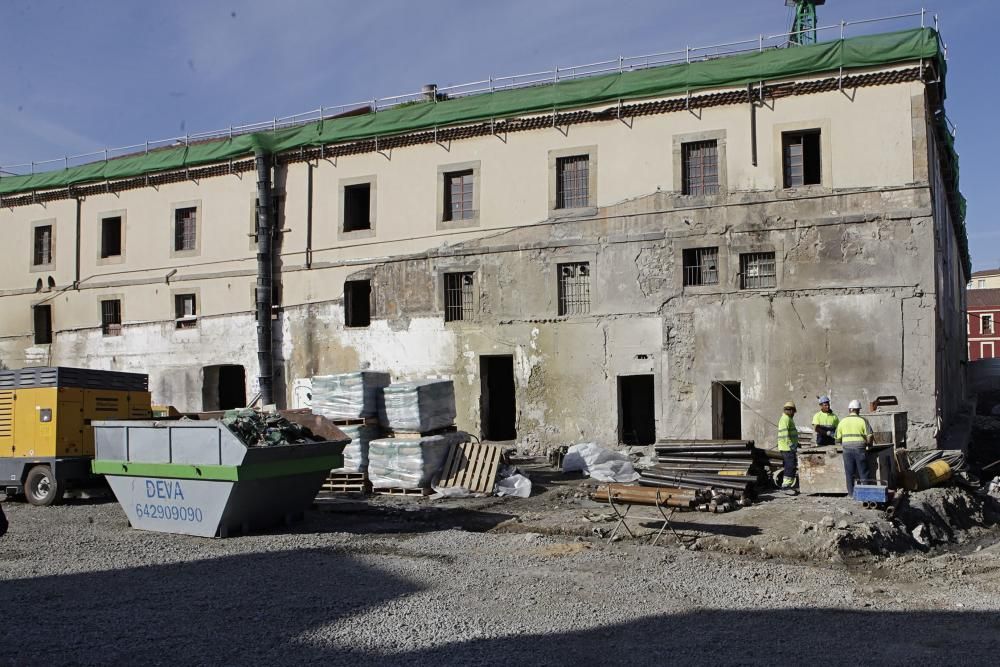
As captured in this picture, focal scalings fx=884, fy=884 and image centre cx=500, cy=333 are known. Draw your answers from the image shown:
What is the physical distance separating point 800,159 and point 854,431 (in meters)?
8.01

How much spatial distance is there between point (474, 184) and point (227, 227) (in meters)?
8.25

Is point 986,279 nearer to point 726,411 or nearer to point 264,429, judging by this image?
point 726,411

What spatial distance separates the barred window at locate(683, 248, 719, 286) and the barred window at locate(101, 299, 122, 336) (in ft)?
59.3

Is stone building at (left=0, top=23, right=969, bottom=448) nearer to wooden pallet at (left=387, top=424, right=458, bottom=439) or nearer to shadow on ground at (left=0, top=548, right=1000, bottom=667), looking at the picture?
wooden pallet at (left=387, top=424, right=458, bottom=439)

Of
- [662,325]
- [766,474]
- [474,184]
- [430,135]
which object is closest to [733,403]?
[662,325]

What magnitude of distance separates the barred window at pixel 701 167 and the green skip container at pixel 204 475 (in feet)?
36.7

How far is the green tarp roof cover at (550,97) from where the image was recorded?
736 inches

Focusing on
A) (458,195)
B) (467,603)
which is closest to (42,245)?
(458,195)

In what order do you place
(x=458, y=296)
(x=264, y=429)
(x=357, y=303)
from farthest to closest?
(x=357, y=303), (x=458, y=296), (x=264, y=429)

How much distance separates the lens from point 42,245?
29.7 meters

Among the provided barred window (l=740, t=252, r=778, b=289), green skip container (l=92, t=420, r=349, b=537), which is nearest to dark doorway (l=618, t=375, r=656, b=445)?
barred window (l=740, t=252, r=778, b=289)

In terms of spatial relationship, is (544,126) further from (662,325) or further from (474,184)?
(662,325)

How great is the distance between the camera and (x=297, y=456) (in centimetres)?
1277

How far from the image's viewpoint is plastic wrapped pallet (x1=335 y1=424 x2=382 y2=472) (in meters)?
17.3
